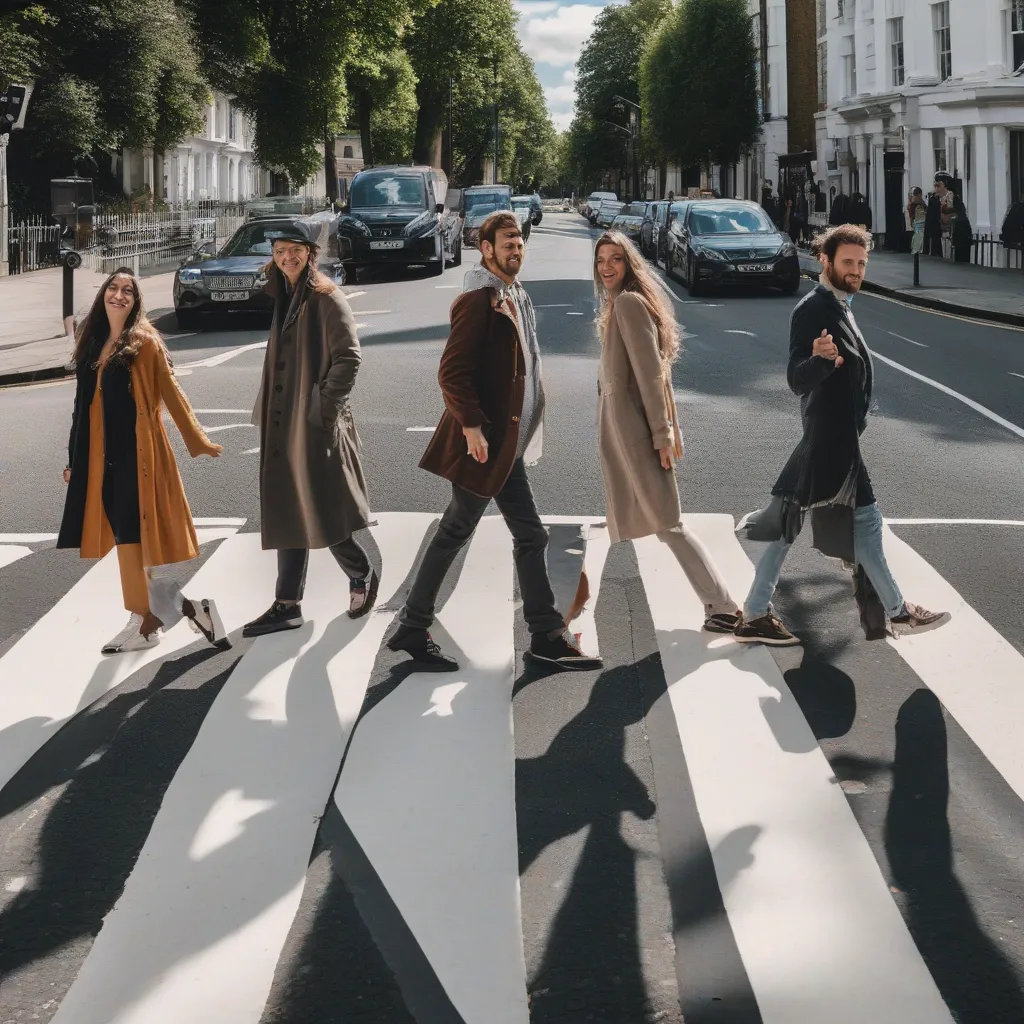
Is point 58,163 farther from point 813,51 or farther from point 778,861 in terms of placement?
point 778,861

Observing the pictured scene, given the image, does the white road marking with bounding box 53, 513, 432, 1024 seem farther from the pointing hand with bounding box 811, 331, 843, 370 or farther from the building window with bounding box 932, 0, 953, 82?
the building window with bounding box 932, 0, 953, 82

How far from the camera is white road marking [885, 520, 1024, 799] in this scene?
196 inches

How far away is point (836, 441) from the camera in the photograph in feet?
19.3

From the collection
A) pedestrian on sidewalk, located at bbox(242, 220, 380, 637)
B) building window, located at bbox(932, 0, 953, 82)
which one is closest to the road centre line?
pedestrian on sidewalk, located at bbox(242, 220, 380, 637)

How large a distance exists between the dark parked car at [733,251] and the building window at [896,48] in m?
19.2

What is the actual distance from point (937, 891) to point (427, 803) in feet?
4.83

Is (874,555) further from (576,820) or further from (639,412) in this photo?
(576,820)

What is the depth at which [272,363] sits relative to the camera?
6.22m

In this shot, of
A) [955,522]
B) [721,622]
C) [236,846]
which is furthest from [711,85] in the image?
[236,846]

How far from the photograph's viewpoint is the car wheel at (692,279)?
25891mm

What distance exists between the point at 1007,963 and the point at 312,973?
1613mm

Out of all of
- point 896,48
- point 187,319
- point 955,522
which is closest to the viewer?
point 955,522

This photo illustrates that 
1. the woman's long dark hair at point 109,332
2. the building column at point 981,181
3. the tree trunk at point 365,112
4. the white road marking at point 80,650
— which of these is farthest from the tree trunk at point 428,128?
the woman's long dark hair at point 109,332

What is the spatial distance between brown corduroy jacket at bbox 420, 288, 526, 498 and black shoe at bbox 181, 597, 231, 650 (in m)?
1.08
